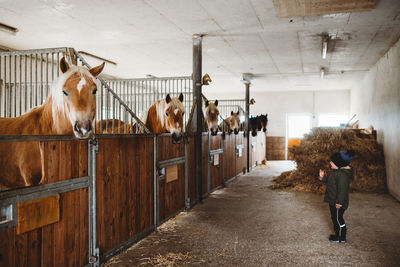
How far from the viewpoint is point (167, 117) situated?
4.31m

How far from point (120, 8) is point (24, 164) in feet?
9.26

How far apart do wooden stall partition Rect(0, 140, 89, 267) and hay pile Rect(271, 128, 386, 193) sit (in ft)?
16.2

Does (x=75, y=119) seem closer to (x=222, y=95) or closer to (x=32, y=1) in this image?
(x=32, y=1)

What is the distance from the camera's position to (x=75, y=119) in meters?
2.20

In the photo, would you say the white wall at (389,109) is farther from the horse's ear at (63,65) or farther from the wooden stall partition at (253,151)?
the horse's ear at (63,65)

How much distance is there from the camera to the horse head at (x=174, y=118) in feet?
Answer: 13.7

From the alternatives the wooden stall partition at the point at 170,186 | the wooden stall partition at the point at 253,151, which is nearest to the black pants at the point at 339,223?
the wooden stall partition at the point at 170,186

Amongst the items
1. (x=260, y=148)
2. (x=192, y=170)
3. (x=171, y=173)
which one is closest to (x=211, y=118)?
(x=192, y=170)

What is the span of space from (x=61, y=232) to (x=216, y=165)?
14.5 ft

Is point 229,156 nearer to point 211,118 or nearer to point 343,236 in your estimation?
point 211,118

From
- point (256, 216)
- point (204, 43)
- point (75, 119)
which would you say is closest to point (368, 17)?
point (204, 43)

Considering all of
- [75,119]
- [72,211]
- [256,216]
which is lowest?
[256,216]

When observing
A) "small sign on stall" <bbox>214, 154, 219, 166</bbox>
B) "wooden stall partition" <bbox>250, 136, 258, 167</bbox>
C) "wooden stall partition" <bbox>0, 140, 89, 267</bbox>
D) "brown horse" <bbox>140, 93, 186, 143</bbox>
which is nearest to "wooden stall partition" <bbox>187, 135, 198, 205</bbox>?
"brown horse" <bbox>140, 93, 186, 143</bbox>

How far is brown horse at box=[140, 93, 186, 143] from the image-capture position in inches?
166
